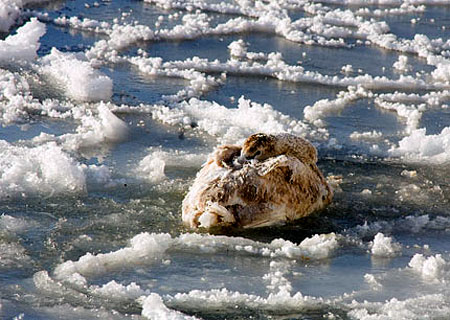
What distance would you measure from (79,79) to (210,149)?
1.74m

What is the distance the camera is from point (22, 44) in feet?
29.3

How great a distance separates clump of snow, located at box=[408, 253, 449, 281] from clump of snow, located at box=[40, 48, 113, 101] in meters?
3.77

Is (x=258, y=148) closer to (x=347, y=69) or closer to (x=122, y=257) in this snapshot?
(x=122, y=257)

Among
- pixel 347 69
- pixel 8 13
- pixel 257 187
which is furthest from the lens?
pixel 8 13

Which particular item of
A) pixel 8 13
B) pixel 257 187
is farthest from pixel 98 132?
pixel 8 13

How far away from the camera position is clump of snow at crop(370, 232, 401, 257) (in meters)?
5.31

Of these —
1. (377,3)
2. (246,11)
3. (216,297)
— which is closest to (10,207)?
(216,297)

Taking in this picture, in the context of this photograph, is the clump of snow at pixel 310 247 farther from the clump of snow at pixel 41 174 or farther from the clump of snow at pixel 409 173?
the clump of snow at pixel 41 174

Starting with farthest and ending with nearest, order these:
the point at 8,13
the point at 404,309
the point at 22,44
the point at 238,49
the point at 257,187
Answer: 1. the point at 8,13
2. the point at 238,49
3. the point at 22,44
4. the point at 257,187
5. the point at 404,309

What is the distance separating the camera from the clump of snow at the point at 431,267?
16.5 ft

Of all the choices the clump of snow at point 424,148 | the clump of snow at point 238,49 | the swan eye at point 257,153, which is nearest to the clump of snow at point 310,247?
the swan eye at point 257,153

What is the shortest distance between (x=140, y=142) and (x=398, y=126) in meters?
2.32

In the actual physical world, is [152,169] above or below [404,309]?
above

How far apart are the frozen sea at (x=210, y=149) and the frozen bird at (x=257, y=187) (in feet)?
0.34
